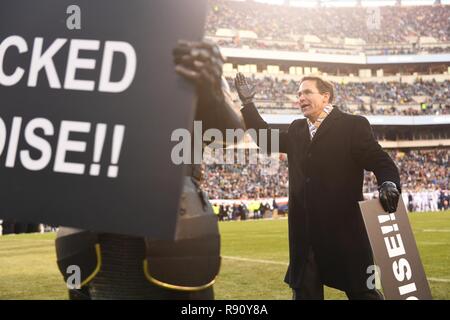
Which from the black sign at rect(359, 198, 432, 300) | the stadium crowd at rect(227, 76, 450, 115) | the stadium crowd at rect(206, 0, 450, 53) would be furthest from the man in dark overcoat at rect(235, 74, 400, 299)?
the stadium crowd at rect(206, 0, 450, 53)

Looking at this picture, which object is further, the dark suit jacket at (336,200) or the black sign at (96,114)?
the dark suit jacket at (336,200)

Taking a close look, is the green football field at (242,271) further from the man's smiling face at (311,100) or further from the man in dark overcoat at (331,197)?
the man's smiling face at (311,100)

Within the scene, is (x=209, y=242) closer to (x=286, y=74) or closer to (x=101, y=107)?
(x=101, y=107)

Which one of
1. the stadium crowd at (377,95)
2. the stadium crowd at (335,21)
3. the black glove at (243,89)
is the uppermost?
the stadium crowd at (335,21)

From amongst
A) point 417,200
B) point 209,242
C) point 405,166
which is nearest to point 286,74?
point 405,166

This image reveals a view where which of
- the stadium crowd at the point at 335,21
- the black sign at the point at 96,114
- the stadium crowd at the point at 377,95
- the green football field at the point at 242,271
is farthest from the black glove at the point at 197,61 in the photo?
the stadium crowd at the point at 335,21

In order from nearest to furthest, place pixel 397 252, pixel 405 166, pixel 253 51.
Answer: pixel 397 252, pixel 405 166, pixel 253 51

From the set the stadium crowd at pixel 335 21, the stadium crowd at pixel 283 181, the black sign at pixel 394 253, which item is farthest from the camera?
the stadium crowd at pixel 335 21

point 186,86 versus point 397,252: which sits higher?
point 186,86

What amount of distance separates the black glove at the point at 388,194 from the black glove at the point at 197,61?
237 centimetres

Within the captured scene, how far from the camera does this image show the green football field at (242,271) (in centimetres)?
690

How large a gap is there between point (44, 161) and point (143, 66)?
498 mm

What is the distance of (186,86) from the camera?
1.88m

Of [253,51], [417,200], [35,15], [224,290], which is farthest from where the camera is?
[253,51]
